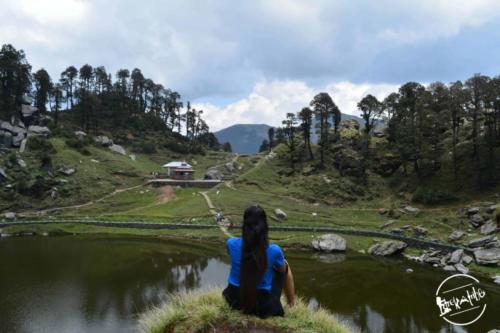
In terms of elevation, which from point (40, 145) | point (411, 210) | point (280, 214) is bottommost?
point (280, 214)

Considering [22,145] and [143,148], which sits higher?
[143,148]

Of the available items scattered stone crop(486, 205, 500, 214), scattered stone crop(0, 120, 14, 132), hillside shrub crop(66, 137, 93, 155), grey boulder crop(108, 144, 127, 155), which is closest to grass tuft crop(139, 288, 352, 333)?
scattered stone crop(486, 205, 500, 214)

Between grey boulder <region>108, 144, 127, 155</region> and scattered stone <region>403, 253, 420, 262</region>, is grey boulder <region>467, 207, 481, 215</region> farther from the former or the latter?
grey boulder <region>108, 144, 127, 155</region>

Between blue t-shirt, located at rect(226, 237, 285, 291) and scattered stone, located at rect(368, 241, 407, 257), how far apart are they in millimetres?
46071

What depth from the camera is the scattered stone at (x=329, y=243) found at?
51.4 m

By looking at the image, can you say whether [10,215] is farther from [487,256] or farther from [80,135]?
[487,256]

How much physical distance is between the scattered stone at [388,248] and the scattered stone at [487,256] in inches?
337

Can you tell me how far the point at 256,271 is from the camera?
6.95m

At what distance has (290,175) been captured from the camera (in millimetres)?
88688

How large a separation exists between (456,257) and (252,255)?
4515cm

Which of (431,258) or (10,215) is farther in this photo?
(10,215)

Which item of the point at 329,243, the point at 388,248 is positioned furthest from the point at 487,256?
the point at 329,243

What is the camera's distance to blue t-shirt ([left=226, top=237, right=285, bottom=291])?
23.8 ft

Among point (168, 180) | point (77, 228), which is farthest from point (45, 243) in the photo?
point (168, 180)
